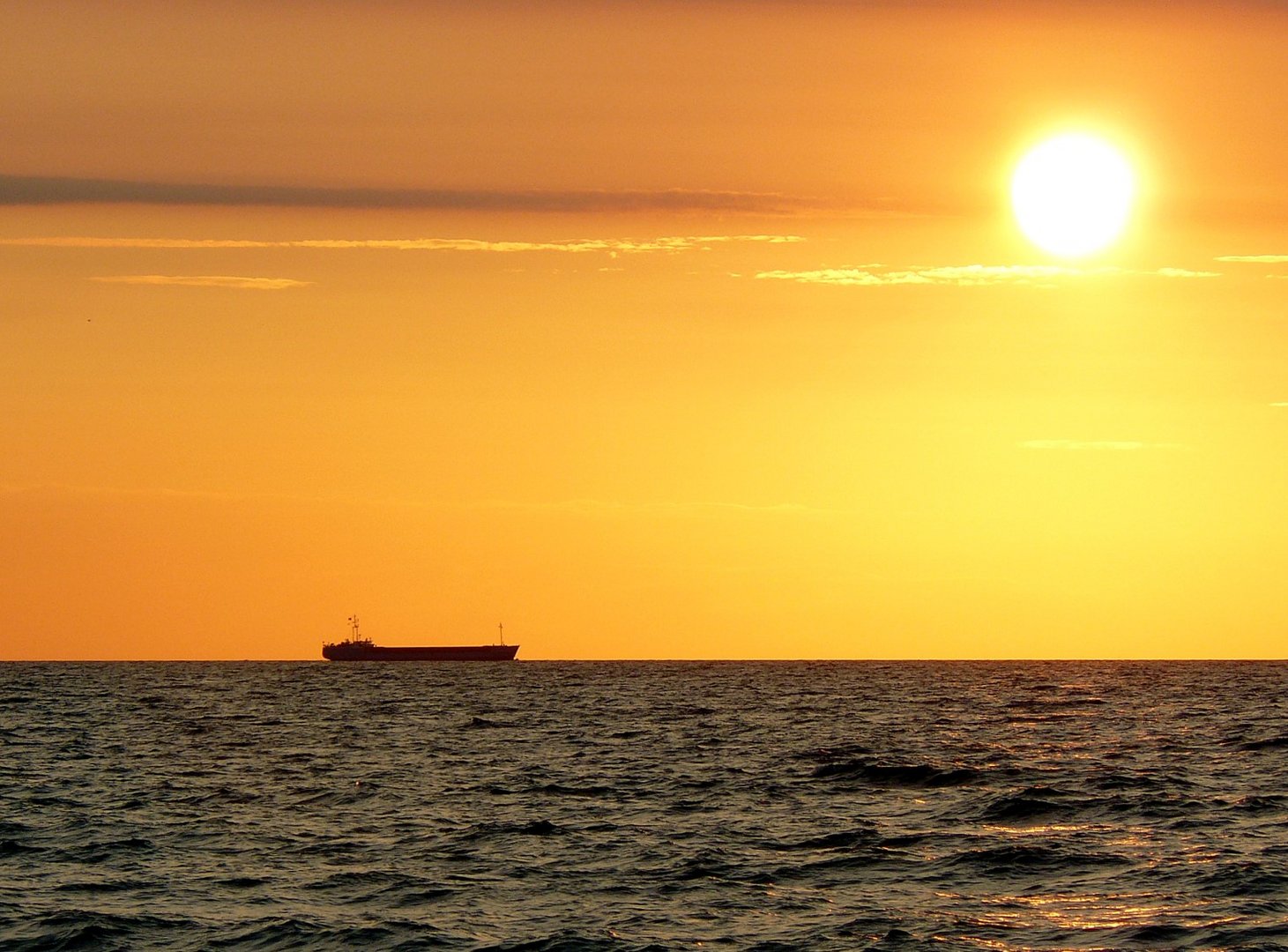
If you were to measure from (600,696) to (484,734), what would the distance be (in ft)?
220

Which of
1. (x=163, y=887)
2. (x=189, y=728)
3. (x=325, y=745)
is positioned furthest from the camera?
(x=189, y=728)

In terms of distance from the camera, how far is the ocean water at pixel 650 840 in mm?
34688

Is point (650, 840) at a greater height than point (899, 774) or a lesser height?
lesser

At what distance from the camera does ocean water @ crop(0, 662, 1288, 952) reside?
114 ft

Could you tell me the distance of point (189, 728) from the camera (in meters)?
101

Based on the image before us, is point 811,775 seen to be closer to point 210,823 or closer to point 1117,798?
point 1117,798

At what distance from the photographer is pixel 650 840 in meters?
46.6

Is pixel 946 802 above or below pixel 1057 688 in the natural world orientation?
below

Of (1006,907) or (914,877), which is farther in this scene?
(914,877)

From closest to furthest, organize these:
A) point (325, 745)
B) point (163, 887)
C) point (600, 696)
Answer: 1. point (163, 887)
2. point (325, 745)
3. point (600, 696)

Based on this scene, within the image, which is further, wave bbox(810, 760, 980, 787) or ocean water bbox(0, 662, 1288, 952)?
wave bbox(810, 760, 980, 787)

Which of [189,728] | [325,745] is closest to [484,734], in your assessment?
[325,745]

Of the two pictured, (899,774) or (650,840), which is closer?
(650,840)

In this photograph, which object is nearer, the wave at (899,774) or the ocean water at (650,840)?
the ocean water at (650,840)
